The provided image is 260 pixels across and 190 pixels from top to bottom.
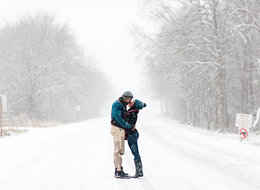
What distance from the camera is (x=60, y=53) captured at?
3669 cm

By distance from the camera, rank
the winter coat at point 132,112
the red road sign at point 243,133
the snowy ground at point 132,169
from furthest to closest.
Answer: the red road sign at point 243,133
the winter coat at point 132,112
the snowy ground at point 132,169

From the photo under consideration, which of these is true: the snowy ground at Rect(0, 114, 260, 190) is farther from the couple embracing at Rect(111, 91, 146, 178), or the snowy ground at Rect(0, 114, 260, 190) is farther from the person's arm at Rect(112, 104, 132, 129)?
the person's arm at Rect(112, 104, 132, 129)

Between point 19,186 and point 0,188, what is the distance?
0.33m

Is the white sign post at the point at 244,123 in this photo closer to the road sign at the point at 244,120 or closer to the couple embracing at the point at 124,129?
the road sign at the point at 244,120

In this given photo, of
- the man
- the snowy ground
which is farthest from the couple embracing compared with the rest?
the snowy ground

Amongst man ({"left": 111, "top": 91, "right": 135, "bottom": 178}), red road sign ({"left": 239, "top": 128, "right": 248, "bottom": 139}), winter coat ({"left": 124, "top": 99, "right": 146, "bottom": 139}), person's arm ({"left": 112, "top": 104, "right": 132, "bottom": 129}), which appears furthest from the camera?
red road sign ({"left": 239, "top": 128, "right": 248, "bottom": 139})

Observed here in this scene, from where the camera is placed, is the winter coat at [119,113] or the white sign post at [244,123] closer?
the winter coat at [119,113]

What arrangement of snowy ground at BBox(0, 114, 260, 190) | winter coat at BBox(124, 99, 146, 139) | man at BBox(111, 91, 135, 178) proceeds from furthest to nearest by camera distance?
1. winter coat at BBox(124, 99, 146, 139)
2. man at BBox(111, 91, 135, 178)
3. snowy ground at BBox(0, 114, 260, 190)

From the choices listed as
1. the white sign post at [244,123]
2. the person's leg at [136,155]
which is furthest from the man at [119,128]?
the white sign post at [244,123]

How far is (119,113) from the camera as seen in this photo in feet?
23.1

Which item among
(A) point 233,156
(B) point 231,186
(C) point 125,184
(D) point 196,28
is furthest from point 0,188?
(D) point 196,28

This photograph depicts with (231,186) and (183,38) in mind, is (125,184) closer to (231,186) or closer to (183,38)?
(231,186)

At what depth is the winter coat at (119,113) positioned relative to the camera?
22.8 feet

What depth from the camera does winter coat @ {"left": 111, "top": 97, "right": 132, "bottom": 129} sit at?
274 inches
